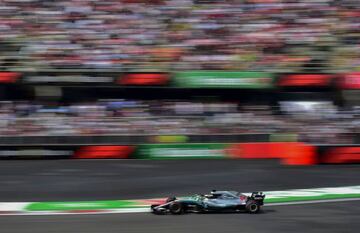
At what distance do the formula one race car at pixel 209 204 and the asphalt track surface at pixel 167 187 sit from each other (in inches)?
6.9

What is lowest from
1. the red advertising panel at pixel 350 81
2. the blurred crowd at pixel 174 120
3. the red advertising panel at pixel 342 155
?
the red advertising panel at pixel 342 155

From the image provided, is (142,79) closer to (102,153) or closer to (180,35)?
(180,35)

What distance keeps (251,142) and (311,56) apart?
444cm

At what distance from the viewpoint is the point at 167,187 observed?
14945 millimetres

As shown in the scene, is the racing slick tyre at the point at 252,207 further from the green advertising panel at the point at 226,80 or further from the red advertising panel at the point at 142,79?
the red advertising panel at the point at 142,79

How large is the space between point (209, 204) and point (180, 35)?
11.3 metres

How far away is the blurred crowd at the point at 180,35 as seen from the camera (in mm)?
21531

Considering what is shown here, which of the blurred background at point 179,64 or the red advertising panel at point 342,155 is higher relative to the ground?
the blurred background at point 179,64

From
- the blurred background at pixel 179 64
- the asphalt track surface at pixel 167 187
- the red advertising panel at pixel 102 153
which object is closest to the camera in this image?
the asphalt track surface at pixel 167 187

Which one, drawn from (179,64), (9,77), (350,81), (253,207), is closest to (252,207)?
(253,207)

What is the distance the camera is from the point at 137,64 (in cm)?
2161

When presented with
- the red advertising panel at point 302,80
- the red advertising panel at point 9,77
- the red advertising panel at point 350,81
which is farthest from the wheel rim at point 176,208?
the red advertising panel at point 9,77

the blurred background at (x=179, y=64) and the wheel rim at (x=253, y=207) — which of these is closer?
the wheel rim at (x=253, y=207)

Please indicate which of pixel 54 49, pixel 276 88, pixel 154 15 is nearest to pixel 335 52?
pixel 276 88
